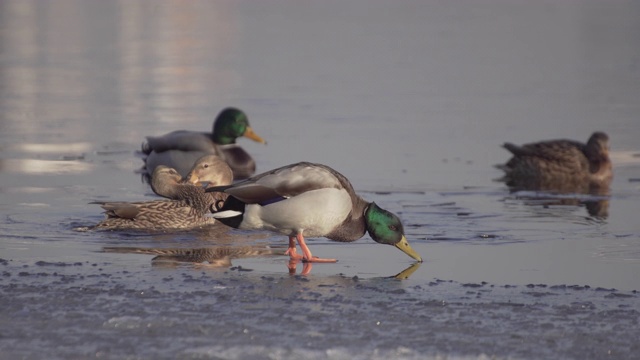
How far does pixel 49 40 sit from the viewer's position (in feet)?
101

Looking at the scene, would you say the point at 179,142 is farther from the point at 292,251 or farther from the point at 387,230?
the point at 387,230

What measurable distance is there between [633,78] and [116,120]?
9304 millimetres

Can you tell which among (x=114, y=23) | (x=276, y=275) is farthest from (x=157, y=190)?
(x=114, y=23)

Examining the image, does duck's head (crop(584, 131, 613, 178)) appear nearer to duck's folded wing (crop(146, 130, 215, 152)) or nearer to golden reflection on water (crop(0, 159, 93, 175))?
duck's folded wing (crop(146, 130, 215, 152))

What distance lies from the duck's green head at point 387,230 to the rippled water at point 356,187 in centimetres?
15

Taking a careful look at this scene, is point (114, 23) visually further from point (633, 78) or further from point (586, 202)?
point (586, 202)

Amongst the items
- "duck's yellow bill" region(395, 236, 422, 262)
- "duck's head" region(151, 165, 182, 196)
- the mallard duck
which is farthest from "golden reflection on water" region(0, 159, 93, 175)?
"duck's yellow bill" region(395, 236, 422, 262)

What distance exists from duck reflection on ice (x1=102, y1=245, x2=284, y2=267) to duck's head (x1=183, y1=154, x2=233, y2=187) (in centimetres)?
180

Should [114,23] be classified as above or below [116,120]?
above

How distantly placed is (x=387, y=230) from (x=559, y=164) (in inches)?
215

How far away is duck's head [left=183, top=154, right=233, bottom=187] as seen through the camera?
420 inches

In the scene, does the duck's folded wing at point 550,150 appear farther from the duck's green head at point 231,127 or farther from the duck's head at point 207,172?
the duck's head at point 207,172

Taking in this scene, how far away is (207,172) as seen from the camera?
10.7 metres

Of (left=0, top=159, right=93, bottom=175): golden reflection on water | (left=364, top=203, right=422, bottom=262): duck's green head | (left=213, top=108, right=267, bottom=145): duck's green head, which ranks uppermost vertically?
(left=213, top=108, right=267, bottom=145): duck's green head
